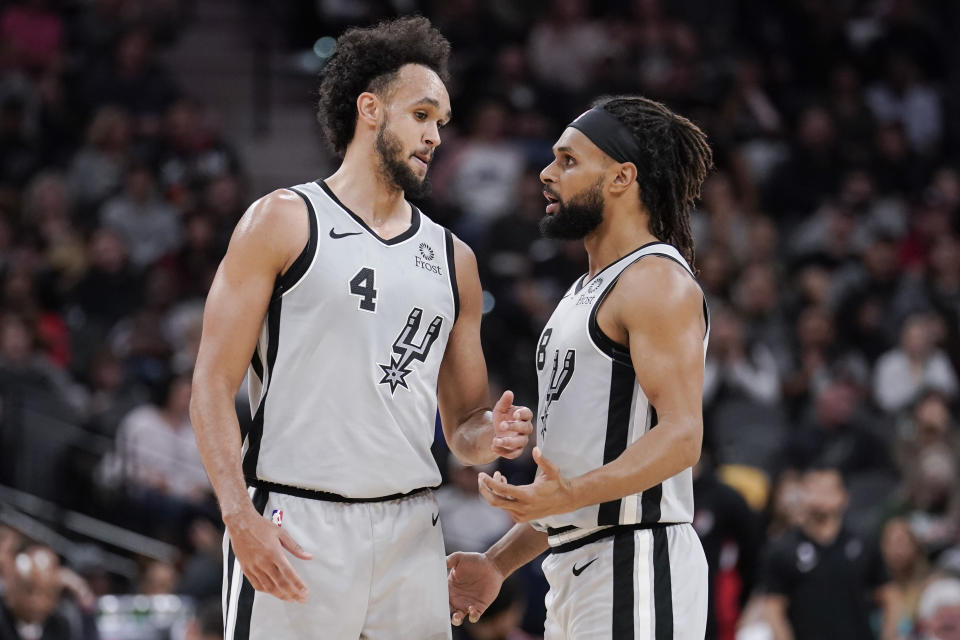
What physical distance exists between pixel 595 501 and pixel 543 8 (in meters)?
12.1

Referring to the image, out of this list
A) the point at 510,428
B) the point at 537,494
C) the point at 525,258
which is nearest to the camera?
the point at 537,494

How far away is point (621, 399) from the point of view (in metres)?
4.76

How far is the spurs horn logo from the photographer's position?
4809 millimetres

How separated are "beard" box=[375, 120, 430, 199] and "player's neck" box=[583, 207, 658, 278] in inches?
26.9

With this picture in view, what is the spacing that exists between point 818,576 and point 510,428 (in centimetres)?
499

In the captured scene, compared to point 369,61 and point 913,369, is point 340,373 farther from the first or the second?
point 913,369

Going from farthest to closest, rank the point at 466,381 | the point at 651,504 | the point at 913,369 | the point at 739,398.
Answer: the point at 913,369 → the point at 739,398 → the point at 466,381 → the point at 651,504

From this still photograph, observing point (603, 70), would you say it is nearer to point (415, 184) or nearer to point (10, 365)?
point (10, 365)

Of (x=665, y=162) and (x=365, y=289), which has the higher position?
(x=665, y=162)

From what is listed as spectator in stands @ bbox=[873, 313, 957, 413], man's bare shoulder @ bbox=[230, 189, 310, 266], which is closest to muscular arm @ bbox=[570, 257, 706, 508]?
man's bare shoulder @ bbox=[230, 189, 310, 266]

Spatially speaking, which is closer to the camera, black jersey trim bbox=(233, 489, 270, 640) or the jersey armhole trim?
black jersey trim bbox=(233, 489, 270, 640)

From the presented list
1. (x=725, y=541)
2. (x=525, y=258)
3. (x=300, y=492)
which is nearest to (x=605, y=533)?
(x=300, y=492)

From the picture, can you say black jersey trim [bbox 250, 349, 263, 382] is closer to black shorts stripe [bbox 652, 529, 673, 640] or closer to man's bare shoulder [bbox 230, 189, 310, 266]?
man's bare shoulder [bbox 230, 189, 310, 266]

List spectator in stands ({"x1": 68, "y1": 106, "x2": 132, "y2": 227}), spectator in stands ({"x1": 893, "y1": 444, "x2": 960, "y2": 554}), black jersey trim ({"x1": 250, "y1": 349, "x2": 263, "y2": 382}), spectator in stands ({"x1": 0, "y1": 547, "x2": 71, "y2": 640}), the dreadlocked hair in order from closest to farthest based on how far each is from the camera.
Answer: black jersey trim ({"x1": 250, "y1": 349, "x2": 263, "y2": 382}), the dreadlocked hair, spectator in stands ({"x1": 0, "y1": 547, "x2": 71, "y2": 640}), spectator in stands ({"x1": 893, "y1": 444, "x2": 960, "y2": 554}), spectator in stands ({"x1": 68, "y1": 106, "x2": 132, "y2": 227})
